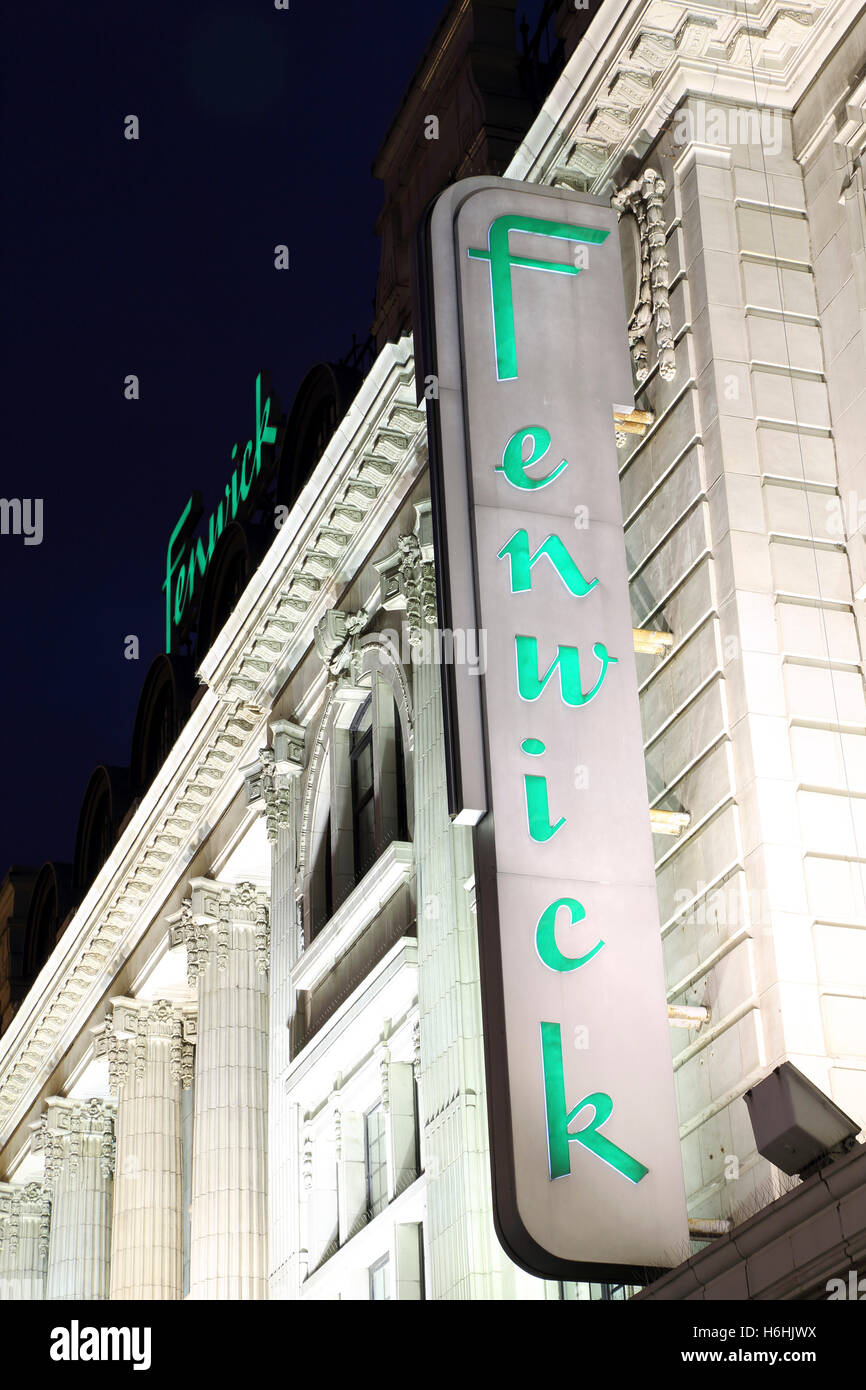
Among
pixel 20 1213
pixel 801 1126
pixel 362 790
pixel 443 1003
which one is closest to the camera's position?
pixel 801 1126

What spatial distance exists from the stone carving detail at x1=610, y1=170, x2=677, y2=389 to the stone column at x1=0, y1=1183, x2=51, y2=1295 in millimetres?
30774

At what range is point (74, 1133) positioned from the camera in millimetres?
45469

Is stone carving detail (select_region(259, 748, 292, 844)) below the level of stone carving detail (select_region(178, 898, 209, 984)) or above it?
above

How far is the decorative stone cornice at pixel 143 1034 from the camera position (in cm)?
4109

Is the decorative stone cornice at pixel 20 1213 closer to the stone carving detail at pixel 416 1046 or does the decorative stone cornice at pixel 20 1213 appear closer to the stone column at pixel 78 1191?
the stone column at pixel 78 1191

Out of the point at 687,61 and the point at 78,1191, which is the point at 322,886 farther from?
the point at 78,1191

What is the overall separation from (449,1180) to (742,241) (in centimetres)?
1093

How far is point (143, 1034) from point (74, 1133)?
544 cm

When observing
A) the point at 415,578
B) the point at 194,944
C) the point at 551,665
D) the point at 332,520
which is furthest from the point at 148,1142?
the point at 551,665

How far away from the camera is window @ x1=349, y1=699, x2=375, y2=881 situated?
30.6m

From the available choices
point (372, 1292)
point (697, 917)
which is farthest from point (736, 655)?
point (372, 1292)

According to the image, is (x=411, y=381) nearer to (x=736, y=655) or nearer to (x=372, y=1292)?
(x=736, y=655)

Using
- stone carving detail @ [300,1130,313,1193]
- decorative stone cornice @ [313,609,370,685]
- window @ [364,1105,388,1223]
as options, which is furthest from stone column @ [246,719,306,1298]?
decorative stone cornice @ [313,609,370,685]

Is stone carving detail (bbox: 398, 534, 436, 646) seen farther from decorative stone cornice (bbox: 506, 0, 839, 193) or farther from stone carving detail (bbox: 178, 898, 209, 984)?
stone carving detail (bbox: 178, 898, 209, 984)
